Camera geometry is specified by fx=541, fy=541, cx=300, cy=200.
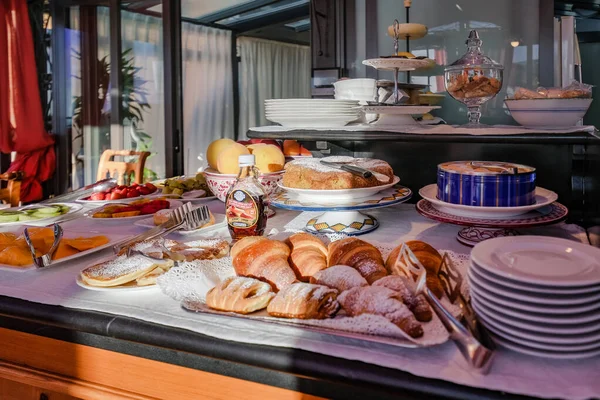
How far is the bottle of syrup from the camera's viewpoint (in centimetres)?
108

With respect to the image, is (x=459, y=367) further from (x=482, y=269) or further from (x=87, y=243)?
(x=87, y=243)

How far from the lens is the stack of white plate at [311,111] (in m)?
1.38

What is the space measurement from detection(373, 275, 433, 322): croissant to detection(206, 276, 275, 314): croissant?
Answer: 158mm

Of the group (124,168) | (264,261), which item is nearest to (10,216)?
(264,261)

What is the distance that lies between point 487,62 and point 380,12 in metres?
2.28

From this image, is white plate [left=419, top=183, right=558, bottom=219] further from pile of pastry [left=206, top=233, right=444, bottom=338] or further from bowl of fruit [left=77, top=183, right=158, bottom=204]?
bowl of fruit [left=77, top=183, right=158, bottom=204]

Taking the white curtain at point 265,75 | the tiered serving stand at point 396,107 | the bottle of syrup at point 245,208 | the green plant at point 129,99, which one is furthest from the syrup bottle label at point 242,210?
the white curtain at point 265,75

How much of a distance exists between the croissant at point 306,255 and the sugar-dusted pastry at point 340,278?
41 mm

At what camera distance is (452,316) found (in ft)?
2.06

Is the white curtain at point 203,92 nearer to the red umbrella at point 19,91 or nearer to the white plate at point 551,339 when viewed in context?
the red umbrella at point 19,91

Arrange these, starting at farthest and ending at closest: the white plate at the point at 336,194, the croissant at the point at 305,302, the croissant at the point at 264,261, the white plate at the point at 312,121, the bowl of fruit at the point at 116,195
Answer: the bowl of fruit at the point at 116,195 < the white plate at the point at 312,121 < the white plate at the point at 336,194 < the croissant at the point at 264,261 < the croissant at the point at 305,302

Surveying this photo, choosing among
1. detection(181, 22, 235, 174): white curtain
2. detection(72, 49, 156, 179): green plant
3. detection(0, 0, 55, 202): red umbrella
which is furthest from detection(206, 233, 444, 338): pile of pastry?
detection(181, 22, 235, 174): white curtain

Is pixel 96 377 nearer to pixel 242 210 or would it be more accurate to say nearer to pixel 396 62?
pixel 242 210

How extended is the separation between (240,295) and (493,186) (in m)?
0.57
